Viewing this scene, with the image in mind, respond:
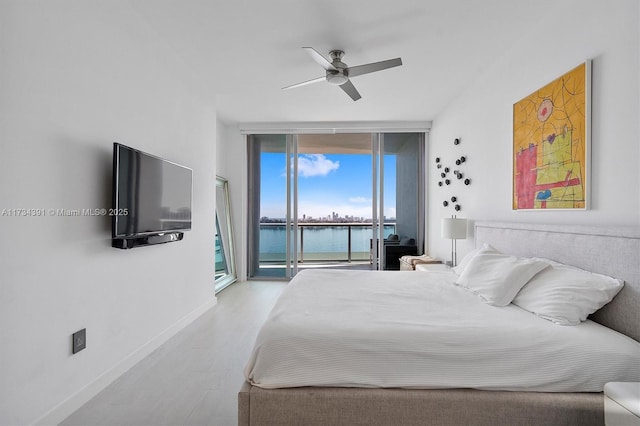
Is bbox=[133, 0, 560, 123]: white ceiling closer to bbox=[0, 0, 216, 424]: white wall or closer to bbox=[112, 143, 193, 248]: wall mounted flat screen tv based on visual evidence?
bbox=[0, 0, 216, 424]: white wall

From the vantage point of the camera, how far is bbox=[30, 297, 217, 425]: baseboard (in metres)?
1.79

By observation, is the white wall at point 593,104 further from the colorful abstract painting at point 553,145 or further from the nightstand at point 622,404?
the nightstand at point 622,404

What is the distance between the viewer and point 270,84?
3879 mm

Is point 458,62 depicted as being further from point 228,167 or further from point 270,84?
point 228,167

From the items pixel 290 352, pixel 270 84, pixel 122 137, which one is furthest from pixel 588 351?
pixel 270 84

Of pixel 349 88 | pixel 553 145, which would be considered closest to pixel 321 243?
pixel 349 88

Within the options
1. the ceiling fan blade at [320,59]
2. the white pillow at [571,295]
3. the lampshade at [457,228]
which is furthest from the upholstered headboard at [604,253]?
the ceiling fan blade at [320,59]

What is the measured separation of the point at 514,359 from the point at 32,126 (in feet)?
8.72

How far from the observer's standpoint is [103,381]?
7.11 ft

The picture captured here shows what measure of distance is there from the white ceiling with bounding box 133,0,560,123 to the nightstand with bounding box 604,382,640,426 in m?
2.49

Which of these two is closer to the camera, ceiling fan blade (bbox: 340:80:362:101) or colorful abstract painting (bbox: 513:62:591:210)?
colorful abstract painting (bbox: 513:62:591:210)

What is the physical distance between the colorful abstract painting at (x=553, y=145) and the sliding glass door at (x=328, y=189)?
284 centimetres

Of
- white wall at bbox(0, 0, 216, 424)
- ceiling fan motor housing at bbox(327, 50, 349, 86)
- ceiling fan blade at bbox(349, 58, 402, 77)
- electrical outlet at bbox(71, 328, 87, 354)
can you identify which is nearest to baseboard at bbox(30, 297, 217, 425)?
white wall at bbox(0, 0, 216, 424)

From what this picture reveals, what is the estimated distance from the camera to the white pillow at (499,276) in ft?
6.77
